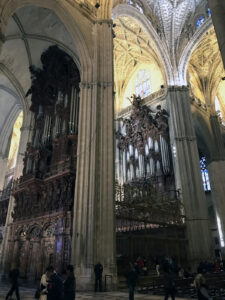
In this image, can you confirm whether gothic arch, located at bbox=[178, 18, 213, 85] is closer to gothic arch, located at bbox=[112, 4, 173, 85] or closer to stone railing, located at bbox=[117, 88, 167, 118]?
gothic arch, located at bbox=[112, 4, 173, 85]

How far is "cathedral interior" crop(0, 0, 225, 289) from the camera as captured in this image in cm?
951

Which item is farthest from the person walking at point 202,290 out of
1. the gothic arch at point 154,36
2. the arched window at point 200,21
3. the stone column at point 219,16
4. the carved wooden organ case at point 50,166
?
the arched window at point 200,21

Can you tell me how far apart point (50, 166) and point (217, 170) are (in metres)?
14.8

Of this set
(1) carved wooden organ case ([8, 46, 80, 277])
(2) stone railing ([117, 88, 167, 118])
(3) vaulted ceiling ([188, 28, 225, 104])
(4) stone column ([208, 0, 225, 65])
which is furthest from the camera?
(3) vaulted ceiling ([188, 28, 225, 104])

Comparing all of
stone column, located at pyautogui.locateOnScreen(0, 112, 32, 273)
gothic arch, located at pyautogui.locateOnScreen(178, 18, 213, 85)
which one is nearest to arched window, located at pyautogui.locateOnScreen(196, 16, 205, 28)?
gothic arch, located at pyautogui.locateOnScreen(178, 18, 213, 85)

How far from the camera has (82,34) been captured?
12.0m

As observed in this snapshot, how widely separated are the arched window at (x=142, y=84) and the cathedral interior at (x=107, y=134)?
0.20m

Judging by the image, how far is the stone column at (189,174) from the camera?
13.5 meters

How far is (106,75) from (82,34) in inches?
103

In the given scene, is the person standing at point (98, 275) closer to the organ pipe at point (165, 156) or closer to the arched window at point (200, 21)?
the organ pipe at point (165, 156)

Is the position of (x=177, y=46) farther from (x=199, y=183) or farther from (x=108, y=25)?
(x=199, y=183)

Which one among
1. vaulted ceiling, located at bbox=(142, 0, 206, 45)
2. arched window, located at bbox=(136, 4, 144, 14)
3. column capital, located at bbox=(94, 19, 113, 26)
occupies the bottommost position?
column capital, located at bbox=(94, 19, 113, 26)

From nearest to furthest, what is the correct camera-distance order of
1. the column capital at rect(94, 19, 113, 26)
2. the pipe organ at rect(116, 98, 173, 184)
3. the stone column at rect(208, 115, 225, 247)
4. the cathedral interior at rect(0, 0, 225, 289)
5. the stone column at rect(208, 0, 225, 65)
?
the stone column at rect(208, 0, 225, 65) < the cathedral interior at rect(0, 0, 225, 289) < the column capital at rect(94, 19, 113, 26) < the pipe organ at rect(116, 98, 173, 184) < the stone column at rect(208, 115, 225, 247)

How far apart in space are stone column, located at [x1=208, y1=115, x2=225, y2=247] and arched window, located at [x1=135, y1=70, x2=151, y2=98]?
6.83 metres
